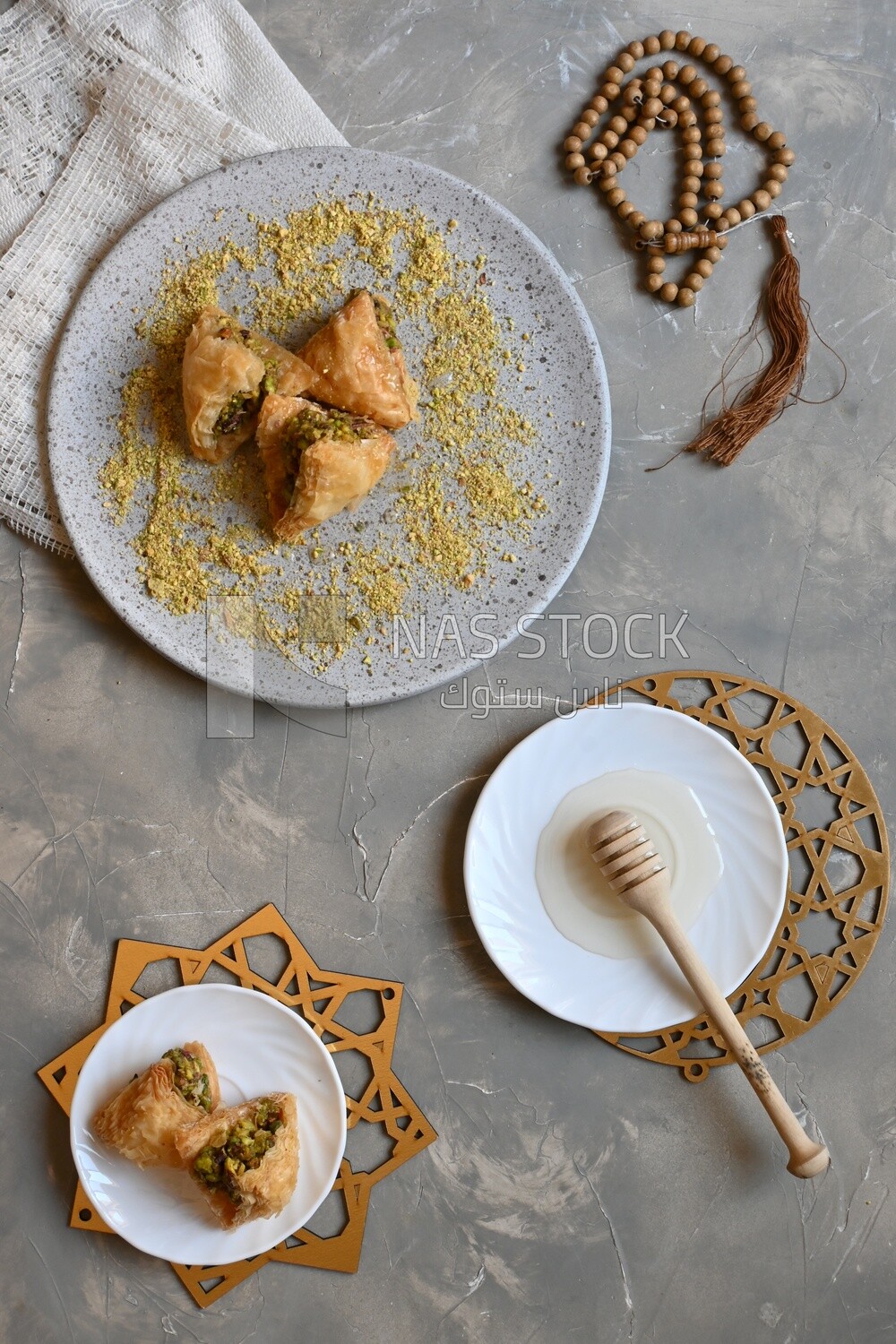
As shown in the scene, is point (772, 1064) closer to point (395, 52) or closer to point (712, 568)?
point (712, 568)

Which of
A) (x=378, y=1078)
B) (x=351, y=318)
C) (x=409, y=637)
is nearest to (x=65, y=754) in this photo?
(x=409, y=637)

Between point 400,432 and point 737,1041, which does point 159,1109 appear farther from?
point 400,432

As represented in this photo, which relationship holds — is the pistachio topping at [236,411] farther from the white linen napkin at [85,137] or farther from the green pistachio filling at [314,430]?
the white linen napkin at [85,137]

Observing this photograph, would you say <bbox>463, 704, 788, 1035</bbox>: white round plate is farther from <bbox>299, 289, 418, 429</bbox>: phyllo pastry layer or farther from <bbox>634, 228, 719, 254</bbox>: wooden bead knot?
<bbox>634, 228, 719, 254</bbox>: wooden bead knot

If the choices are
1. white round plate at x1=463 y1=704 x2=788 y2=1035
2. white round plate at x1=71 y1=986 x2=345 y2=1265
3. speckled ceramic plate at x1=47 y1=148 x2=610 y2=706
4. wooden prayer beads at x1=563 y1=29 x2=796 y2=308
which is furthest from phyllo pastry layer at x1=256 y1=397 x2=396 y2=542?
white round plate at x1=71 y1=986 x2=345 y2=1265

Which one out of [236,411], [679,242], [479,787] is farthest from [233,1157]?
[679,242]
